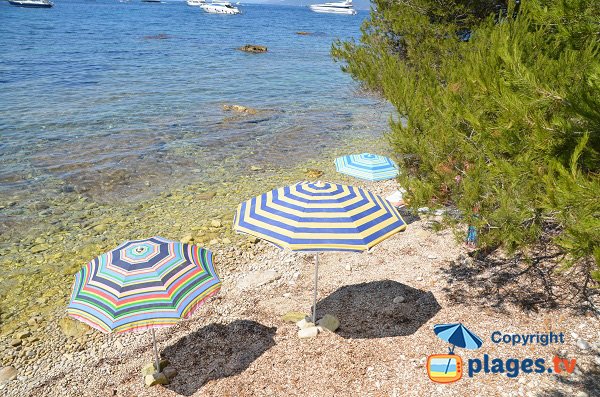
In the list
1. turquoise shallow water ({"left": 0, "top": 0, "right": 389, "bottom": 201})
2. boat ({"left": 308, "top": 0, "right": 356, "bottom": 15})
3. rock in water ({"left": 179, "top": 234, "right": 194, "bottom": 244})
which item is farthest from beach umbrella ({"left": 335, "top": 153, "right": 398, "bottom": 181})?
boat ({"left": 308, "top": 0, "right": 356, "bottom": 15})

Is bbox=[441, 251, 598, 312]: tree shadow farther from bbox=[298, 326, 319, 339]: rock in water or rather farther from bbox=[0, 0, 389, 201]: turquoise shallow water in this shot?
bbox=[0, 0, 389, 201]: turquoise shallow water

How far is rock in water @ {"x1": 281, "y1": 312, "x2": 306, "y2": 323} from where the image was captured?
26.2ft

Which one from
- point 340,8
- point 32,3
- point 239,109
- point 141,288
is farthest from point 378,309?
point 340,8

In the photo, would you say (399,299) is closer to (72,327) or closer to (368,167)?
(368,167)

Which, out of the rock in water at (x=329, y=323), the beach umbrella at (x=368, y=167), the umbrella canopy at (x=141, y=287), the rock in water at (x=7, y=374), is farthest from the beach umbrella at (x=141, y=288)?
the beach umbrella at (x=368, y=167)

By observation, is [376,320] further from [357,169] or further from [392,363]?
[357,169]

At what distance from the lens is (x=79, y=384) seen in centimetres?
704

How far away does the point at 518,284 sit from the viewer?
8.04 metres

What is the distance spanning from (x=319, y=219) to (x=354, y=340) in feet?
7.63

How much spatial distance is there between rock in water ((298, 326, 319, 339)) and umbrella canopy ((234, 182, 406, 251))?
2.00 m

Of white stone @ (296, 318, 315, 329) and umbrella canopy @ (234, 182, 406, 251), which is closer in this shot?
umbrella canopy @ (234, 182, 406, 251)

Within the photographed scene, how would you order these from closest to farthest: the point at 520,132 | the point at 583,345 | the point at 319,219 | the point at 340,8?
1. the point at 520,132
2. the point at 583,345
3. the point at 319,219
4. the point at 340,8

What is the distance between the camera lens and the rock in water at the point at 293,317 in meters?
7.99

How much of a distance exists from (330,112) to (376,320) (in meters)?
20.8
